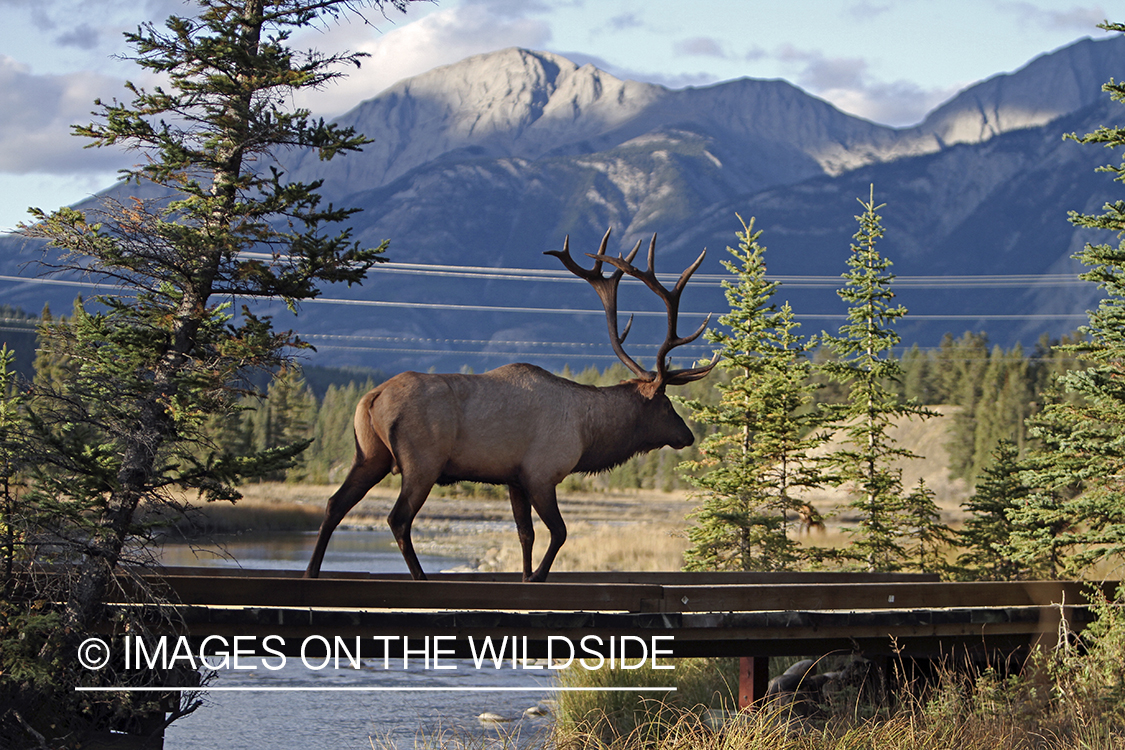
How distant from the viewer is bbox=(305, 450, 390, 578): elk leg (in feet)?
28.8

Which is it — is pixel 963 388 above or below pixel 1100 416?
below

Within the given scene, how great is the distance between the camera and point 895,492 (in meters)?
20.5

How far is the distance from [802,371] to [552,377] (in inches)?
452

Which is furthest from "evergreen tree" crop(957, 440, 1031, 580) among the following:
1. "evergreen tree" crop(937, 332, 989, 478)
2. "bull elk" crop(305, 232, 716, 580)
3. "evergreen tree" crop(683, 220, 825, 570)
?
"evergreen tree" crop(937, 332, 989, 478)

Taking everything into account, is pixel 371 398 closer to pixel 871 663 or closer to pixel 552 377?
pixel 552 377

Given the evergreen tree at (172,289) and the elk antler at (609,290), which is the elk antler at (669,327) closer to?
the elk antler at (609,290)

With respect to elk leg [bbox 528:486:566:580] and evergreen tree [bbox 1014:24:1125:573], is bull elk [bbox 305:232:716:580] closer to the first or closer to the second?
elk leg [bbox 528:486:566:580]

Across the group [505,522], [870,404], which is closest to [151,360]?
[870,404]

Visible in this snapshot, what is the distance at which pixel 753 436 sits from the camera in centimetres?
2066

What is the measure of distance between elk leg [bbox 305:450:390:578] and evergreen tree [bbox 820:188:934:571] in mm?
12071

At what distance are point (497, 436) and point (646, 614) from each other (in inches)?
68.3

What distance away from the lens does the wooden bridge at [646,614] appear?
8.02 metres

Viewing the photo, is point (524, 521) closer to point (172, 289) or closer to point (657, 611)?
point (657, 611)

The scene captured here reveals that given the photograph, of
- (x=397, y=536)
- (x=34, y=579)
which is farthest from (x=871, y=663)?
(x=34, y=579)
